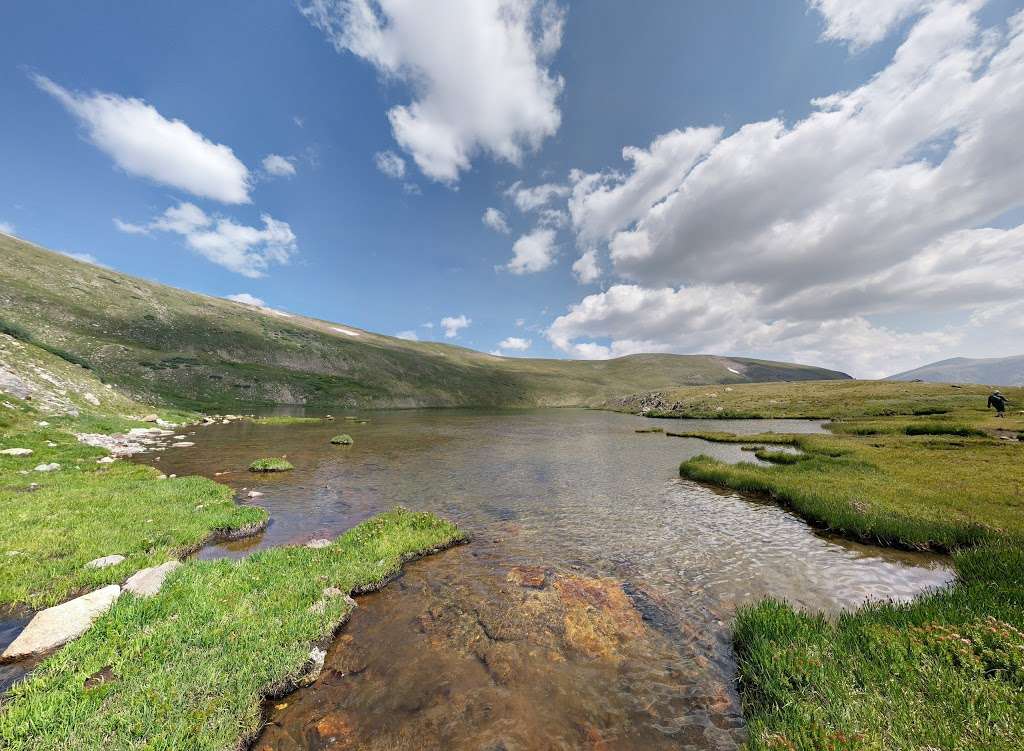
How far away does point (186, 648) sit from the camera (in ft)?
26.5

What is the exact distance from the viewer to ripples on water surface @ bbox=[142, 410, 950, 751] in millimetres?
7336

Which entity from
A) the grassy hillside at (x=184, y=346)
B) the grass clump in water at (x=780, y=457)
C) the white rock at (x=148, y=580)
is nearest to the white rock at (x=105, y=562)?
the white rock at (x=148, y=580)

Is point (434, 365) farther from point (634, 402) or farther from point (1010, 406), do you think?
point (1010, 406)

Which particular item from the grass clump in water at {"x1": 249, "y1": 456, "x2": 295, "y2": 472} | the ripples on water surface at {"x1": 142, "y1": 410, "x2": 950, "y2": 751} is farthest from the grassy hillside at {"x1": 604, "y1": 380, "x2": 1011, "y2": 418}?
the grass clump in water at {"x1": 249, "y1": 456, "x2": 295, "y2": 472}

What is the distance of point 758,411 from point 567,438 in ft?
180

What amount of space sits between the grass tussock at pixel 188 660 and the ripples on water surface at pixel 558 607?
775 millimetres

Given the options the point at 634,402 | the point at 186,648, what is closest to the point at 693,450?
the point at 186,648

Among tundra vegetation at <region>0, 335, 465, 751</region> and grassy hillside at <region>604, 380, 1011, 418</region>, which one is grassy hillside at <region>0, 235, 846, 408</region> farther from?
grassy hillside at <region>604, 380, 1011, 418</region>

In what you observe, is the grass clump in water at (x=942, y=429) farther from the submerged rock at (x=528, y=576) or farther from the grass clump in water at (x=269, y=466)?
the grass clump in water at (x=269, y=466)

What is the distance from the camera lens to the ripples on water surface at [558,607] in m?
7.34

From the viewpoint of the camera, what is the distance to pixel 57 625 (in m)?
8.57

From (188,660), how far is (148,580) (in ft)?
14.9

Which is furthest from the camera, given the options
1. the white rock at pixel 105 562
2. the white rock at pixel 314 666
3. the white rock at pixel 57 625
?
the white rock at pixel 105 562

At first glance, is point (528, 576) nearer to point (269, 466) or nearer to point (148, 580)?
point (148, 580)
